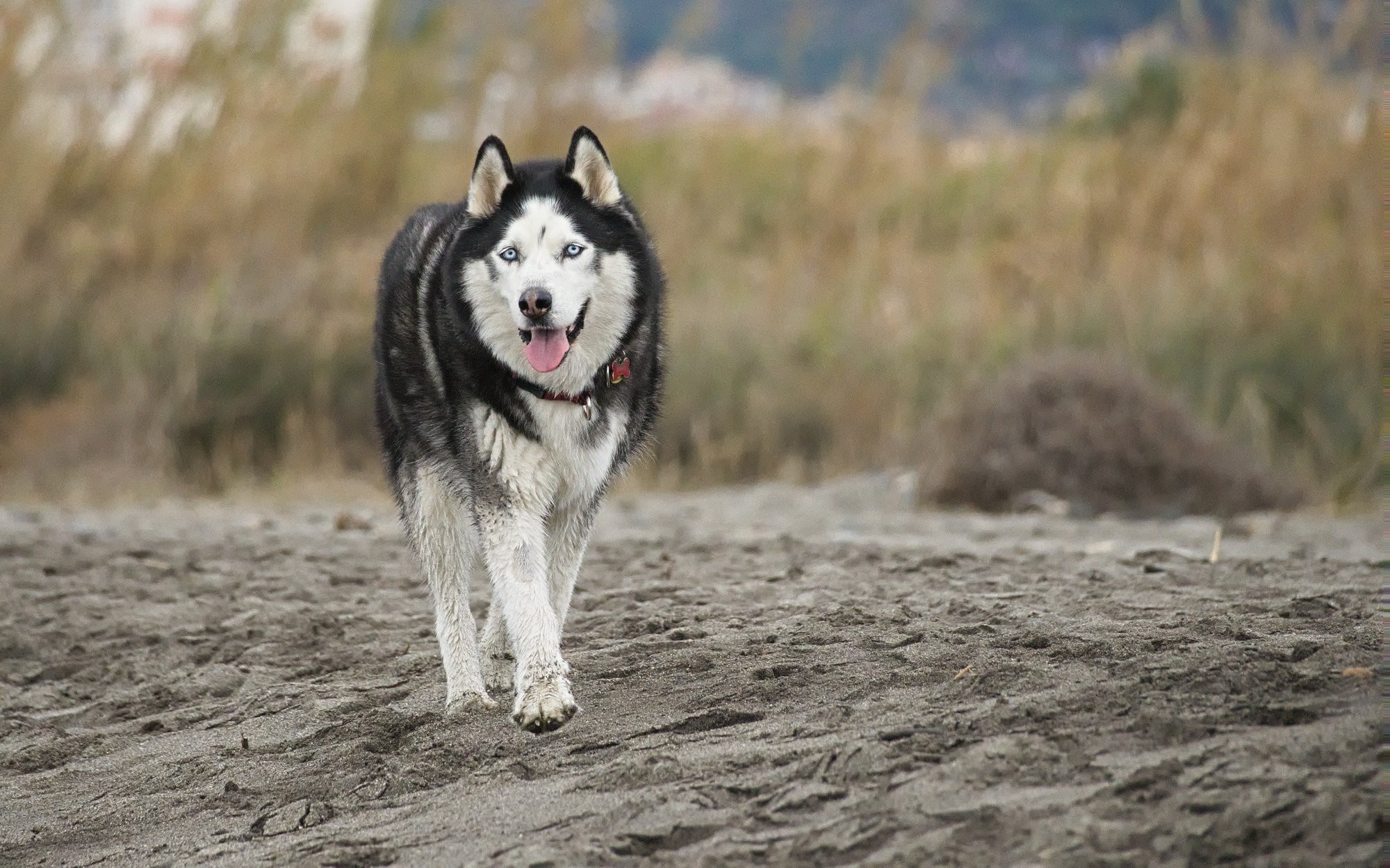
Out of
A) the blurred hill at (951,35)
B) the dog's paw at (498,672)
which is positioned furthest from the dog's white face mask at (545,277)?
the blurred hill at (951,35)

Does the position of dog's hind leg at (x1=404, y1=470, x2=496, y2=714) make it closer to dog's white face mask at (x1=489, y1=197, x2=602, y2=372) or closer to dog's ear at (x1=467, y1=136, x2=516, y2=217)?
dog's white face mask at (x1=489, y1=197, x2=602, y2=372)

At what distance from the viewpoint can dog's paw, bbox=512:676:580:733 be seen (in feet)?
13.8

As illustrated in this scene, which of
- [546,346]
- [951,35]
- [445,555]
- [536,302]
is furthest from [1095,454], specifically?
[951,35]

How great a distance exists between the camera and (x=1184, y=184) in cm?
1241

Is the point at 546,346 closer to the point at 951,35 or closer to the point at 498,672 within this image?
the point at 498,672

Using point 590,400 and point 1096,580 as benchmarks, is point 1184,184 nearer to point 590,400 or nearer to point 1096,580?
point 1096,580

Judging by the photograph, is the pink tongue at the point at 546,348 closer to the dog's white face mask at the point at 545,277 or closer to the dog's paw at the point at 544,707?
the dog's white face mask at the point at 545,277

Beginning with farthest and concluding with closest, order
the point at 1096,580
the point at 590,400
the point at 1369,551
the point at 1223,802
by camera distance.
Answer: the point at 1369,551 < the point at 1096,580 < the point at 590,400 < the point at 1223,802

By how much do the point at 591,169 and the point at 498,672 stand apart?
1572 mm

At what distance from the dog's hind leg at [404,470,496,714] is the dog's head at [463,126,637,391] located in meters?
0.64

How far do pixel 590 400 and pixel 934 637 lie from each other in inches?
46.2

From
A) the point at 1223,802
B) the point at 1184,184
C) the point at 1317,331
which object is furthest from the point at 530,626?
the point at 1184,184

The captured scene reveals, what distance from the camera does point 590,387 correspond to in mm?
4680

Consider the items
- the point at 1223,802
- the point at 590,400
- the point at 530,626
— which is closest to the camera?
the point at 1223,802
